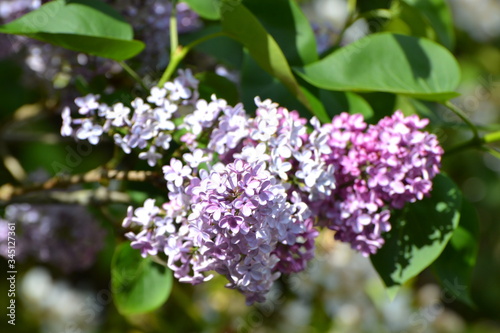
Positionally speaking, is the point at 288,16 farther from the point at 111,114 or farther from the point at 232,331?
the point at 232,331

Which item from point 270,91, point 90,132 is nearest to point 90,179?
point 90,132

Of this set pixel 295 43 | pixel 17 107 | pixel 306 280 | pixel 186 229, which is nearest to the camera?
pixel 186 229

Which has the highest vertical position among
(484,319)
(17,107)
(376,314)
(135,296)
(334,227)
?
(334,227)

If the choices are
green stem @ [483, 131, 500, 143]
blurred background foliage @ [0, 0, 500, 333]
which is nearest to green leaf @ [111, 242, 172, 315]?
blurred background foliage @ [0, 0, 500, 333]

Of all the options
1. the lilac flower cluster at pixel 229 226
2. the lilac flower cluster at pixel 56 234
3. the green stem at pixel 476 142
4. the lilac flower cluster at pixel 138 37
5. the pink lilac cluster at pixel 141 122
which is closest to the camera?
the lilac flower cluster at pixel 229 226

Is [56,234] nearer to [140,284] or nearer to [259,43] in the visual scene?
[140,284]

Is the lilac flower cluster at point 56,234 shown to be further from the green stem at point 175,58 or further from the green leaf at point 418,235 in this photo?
the green leaf at point 418,235

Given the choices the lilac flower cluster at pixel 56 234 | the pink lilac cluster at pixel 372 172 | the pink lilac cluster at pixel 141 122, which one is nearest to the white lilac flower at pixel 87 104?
the pink lilac cluster at pixel 141 122

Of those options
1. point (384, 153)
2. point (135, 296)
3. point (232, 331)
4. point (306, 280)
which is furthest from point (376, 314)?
point (384, 153)
